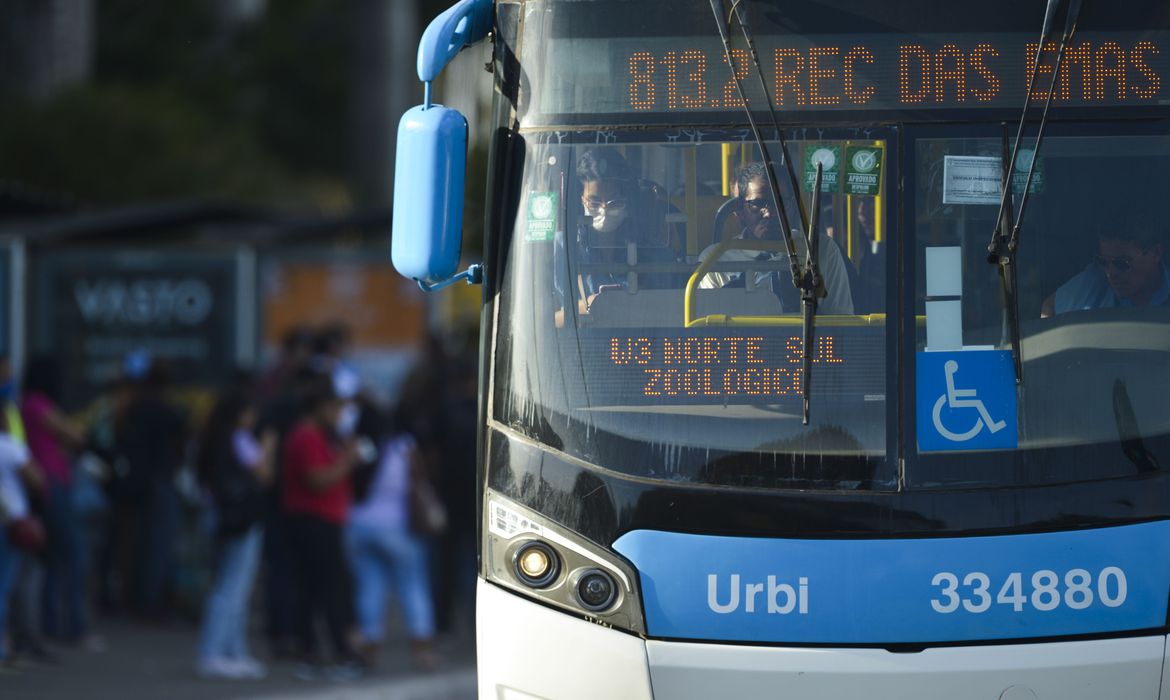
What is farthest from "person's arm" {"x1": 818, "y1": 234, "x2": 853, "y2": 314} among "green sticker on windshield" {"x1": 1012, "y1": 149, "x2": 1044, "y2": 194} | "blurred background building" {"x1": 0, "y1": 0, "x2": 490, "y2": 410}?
"blurred background building" {"x1": 0, "y1": 0, "x2": 490, "y2": 410}

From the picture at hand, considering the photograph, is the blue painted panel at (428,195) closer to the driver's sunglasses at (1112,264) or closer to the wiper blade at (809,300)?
the wiper blade at (809,300)

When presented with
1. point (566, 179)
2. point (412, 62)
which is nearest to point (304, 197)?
point (412, 62)

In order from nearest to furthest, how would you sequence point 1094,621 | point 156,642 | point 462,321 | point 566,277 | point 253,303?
point 1094,621
point 566,277
point 156,642
point 253,303
point 462,321

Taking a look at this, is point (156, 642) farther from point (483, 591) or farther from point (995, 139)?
point (995, 139)

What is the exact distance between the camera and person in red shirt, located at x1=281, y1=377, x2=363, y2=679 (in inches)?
388

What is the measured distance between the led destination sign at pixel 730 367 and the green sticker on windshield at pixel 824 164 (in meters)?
0.42

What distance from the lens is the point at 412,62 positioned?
24.6 m

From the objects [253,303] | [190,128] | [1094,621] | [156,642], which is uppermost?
[190,128]

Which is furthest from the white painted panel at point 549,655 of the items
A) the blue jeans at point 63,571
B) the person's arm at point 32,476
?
the blue jeans at point 63,571

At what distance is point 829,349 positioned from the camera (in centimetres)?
487

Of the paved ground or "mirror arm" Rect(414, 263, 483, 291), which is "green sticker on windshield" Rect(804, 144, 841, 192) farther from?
the paved ground

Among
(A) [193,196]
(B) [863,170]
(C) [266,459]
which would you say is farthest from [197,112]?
(B) [863,170]

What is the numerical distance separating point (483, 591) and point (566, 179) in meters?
1.26

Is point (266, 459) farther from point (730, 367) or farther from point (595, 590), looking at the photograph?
point (730, 367)
